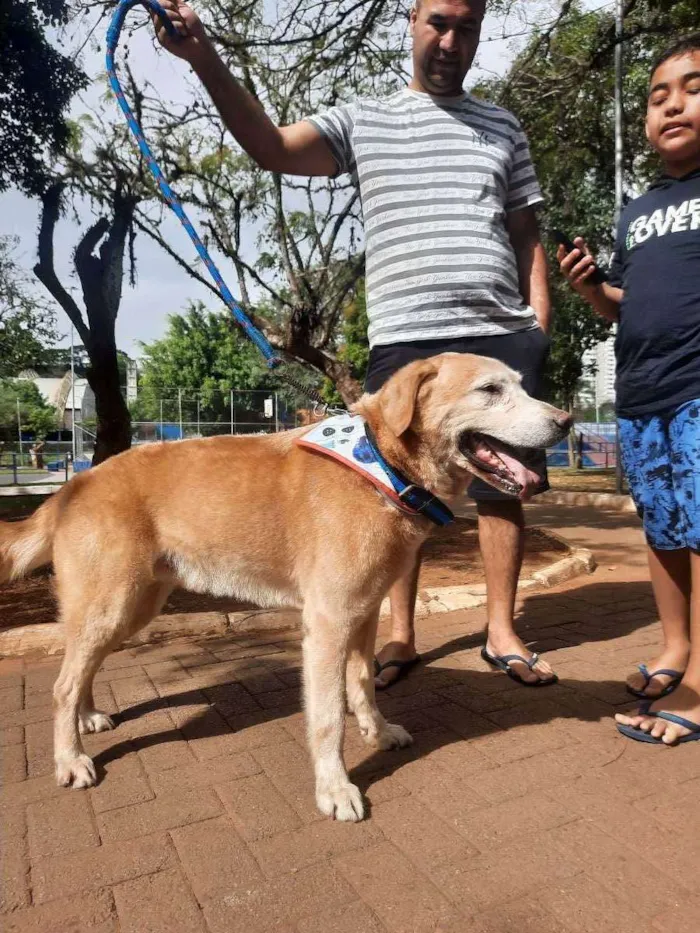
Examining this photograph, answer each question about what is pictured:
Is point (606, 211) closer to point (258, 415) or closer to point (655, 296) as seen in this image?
point (655, 296)

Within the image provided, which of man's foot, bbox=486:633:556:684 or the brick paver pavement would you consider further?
man's foot, bbox=486:633:556:684

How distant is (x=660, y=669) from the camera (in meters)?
3.28

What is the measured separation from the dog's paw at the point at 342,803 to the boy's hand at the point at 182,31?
292 cm

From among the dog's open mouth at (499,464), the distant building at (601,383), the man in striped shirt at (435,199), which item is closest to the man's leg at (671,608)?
the man in striped shirt at (435,199)

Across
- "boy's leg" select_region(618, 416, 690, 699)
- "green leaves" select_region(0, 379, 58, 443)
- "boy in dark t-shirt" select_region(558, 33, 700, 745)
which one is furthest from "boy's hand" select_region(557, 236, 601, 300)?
"green leaves" select_region(0, 379, 58, 443)

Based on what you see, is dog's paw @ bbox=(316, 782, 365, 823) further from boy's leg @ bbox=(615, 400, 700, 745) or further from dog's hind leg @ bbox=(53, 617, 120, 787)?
boy's leg @ bbox=(615, 400, 700, 745)

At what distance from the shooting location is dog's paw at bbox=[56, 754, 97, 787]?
2557 mm

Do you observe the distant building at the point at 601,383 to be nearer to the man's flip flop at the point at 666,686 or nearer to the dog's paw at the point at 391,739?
the man's flip flop at the point at 666,686

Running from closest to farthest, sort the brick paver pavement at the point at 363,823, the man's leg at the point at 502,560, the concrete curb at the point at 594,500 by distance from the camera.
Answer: the brick paver pavement at the point at 363,823 → the man's leg at the point at 502,560 → the concrete curb at the point at 594,500

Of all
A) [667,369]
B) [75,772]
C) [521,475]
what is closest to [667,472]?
[667,369]

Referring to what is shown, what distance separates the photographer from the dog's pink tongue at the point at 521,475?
2.63m

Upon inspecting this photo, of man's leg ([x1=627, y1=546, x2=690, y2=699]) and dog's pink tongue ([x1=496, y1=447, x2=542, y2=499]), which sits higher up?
dog's pink tongue ([x1=496, y1=447, x2=542, y2=499])

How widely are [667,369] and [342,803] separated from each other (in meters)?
2.31

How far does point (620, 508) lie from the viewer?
38.6 ft
